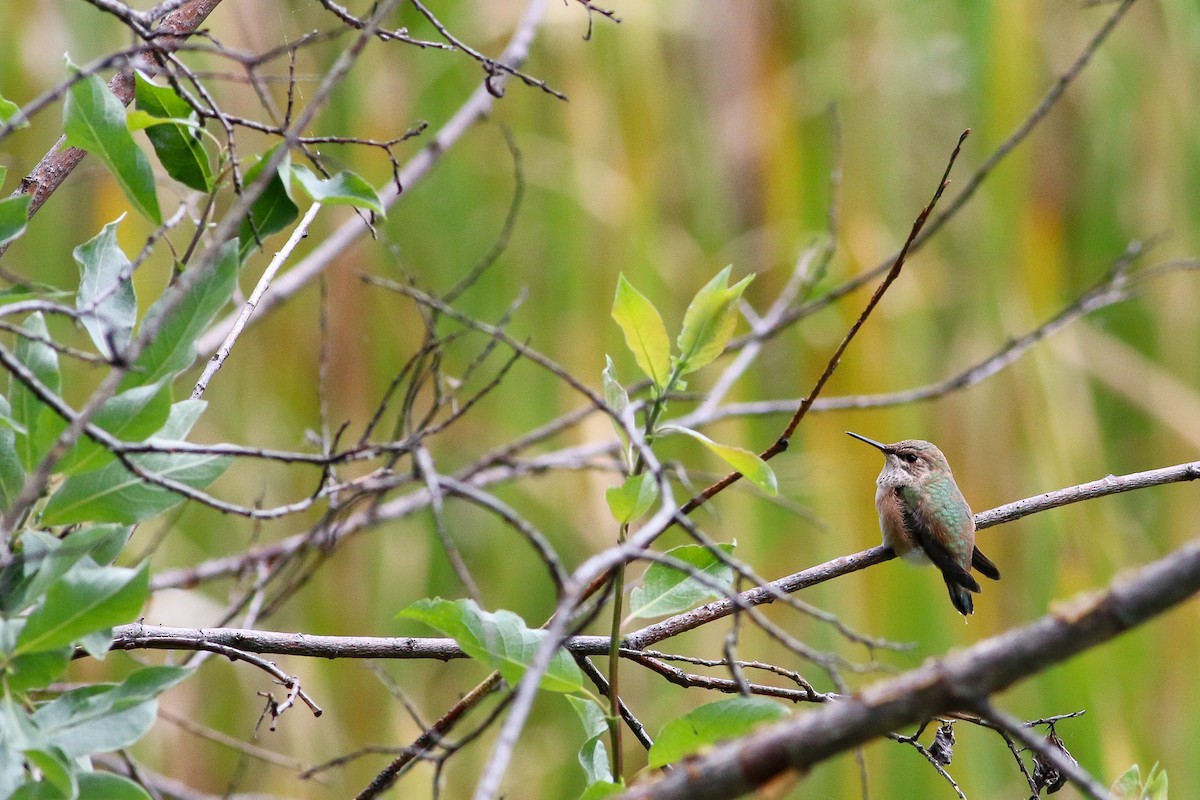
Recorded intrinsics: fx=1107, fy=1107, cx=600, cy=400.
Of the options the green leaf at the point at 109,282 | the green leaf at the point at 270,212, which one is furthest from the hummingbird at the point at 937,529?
the green leaf at the point at 109,282

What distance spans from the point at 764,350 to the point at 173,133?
2.69 metres

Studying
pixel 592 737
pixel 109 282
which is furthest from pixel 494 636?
pixel 109 282

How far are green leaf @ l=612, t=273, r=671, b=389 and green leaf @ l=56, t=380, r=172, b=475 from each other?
415mm

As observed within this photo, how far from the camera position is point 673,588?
107cm

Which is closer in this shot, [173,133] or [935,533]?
[173,133]

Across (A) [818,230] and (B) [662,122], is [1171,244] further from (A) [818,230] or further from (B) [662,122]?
(B) [662,122]

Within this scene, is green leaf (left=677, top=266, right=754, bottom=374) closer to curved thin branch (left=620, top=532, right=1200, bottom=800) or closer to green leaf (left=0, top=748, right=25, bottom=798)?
curved thin branch (left=620, top=532, right=1200, bottom=800)

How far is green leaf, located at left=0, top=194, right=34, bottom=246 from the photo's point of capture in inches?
37.8

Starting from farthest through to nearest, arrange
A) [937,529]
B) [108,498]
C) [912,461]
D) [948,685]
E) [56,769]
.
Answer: [912,461]
[937,529]
[108,498]
[56,769]
[948,685]

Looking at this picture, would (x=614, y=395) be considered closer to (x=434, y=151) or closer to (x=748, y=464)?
(x=748, y=464)

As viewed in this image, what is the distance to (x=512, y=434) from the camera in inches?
136

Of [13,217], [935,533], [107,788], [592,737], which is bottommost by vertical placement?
[107,788]

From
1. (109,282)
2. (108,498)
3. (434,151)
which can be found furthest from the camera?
(434,151)

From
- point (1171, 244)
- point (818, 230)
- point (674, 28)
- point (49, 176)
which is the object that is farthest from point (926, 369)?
point (49, 176)
